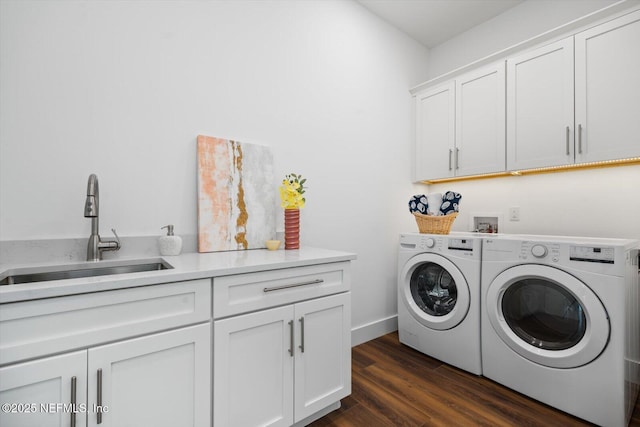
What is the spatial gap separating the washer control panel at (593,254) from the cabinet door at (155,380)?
72.3 inches

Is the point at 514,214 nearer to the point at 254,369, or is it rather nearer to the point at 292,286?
the point at 292,286

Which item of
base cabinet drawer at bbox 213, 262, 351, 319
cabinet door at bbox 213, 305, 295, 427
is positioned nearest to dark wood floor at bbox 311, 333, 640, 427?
cabinet door at bbox 213, 305, 295, 427

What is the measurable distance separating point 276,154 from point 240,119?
32 centimetres

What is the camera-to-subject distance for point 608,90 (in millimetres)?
1789

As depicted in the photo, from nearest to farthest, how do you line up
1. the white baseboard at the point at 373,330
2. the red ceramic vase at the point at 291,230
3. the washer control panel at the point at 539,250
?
the washer control panel at the point at 539,250
the red ceramic vase at the point at 291,230
the white baseboard at the point at 373,330

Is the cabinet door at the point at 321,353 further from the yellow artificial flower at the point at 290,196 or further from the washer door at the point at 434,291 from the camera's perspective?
the washer door at the point at 434,291

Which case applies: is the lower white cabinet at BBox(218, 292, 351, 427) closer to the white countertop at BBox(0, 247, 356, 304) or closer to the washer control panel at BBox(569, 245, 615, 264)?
the white countertop at BBox(0, 247, 356, 304)

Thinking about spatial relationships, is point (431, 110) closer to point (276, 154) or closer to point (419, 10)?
point (419, 10)

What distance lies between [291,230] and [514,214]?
1.88m

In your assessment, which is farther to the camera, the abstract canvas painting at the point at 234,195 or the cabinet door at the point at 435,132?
the cabinet door at the point at 435,132

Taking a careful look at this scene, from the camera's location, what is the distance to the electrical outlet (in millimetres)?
2420

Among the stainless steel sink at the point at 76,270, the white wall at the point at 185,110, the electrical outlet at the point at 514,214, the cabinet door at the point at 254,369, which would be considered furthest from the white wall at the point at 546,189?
the stainless steel sink at the point at 76,270

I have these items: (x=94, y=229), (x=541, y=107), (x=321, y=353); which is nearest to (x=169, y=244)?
(x=94, y=229)

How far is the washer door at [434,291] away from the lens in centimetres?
201
